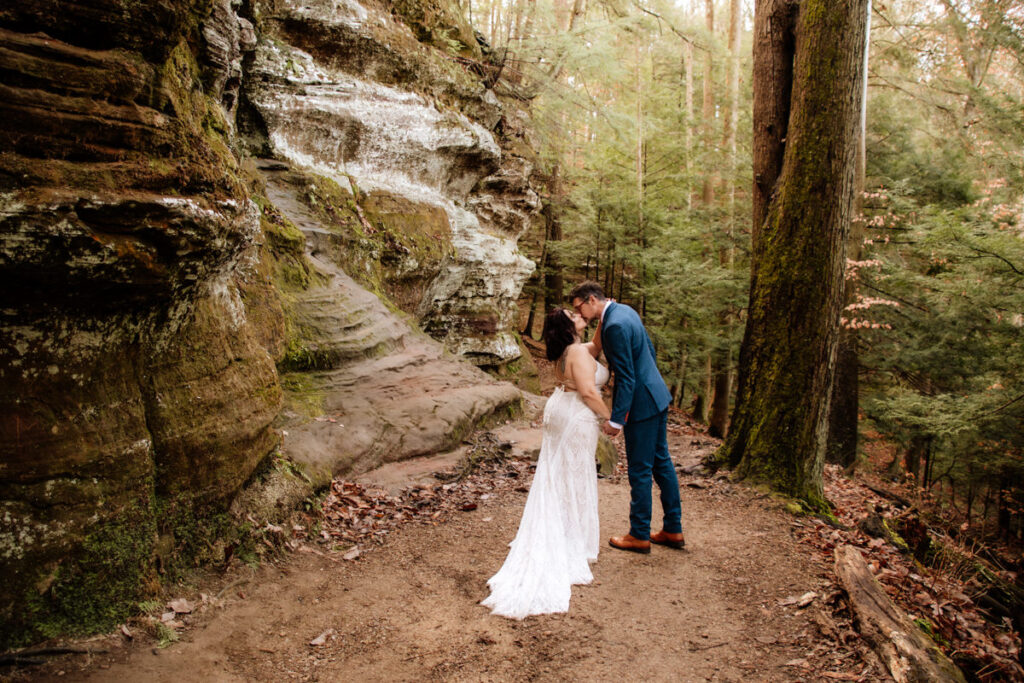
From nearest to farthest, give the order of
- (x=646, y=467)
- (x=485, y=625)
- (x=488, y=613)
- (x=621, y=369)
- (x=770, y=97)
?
(x=485, y=625), (x=488, y=613), (x=621, y=369), (x=646, y=467), (x=770, y=97)

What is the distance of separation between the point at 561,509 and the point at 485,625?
3.88 feet

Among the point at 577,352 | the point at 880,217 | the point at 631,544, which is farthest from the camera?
the point at 880,217

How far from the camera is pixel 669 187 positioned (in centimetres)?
1609

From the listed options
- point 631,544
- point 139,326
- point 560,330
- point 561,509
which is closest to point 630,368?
point 560,330

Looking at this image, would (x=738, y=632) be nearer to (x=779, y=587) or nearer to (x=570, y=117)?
(x=779, y=587)

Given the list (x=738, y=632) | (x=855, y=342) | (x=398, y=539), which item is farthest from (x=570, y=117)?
(x=738, y=632)

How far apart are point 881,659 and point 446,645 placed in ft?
9.10

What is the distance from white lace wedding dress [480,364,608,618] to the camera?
4.56m

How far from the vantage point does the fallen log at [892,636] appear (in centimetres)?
334

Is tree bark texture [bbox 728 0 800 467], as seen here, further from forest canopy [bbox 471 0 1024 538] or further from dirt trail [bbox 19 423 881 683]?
forest canopy [bbox 471 0 1024 538]

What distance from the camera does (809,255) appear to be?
21.2 ft

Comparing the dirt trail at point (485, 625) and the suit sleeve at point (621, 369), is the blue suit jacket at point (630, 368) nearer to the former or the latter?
the suit sleeve at point (621, 369)

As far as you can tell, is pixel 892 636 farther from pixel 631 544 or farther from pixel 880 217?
pixel 880 217

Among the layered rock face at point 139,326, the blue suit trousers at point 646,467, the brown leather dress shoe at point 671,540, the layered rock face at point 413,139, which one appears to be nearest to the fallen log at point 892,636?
the brown leather dress shoe at point 671,540
